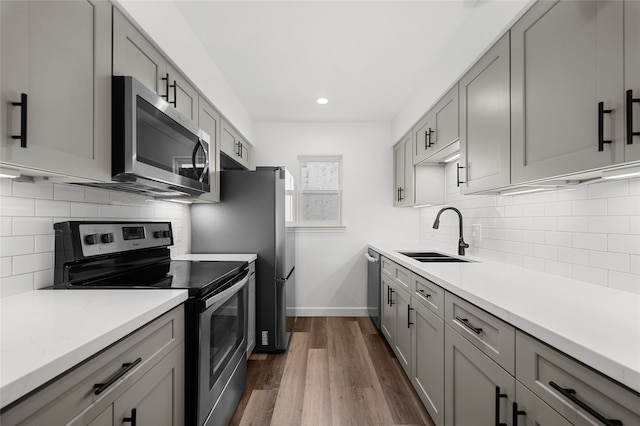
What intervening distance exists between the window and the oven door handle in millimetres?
1976

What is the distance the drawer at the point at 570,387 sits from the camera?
66 centimetres

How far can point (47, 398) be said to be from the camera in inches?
26.2

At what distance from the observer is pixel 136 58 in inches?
57.0

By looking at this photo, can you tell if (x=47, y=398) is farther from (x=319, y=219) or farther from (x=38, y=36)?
(x=319, y=219)

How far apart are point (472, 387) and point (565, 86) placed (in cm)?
126

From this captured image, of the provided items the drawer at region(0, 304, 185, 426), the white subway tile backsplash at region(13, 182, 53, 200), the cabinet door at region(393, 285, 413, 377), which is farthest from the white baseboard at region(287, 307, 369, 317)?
the white subway tile backsplash at region(13, 182, 53, 200)

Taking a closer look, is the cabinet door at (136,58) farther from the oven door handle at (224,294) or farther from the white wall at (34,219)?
the oven door handle at (224,294)

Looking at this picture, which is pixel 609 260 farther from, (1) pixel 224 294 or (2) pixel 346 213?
(2) pixel 346 213

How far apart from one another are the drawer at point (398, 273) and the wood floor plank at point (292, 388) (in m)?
1.03

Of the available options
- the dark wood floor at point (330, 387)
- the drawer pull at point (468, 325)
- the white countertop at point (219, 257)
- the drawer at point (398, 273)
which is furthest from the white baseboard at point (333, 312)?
the drawer pull at point (468, 325)

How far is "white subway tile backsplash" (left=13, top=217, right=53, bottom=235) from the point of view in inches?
47.3

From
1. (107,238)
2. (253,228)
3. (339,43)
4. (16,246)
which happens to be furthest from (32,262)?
(339,43)

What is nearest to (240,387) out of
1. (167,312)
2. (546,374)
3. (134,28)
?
(167,312)

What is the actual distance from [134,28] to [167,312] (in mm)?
1311
